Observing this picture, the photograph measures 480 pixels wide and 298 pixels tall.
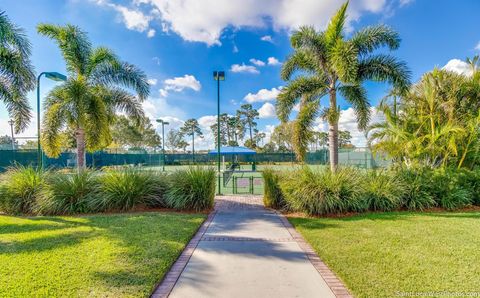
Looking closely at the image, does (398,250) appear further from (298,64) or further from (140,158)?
(140,158)

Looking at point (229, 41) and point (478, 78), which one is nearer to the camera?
point (478, 78)

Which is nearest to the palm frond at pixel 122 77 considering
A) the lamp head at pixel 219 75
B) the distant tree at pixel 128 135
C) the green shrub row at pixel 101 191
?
the lamp head at pixel 219 75

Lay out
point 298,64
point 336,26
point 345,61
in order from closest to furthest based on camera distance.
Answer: point 345,61 < point 336,26 < point 298,64

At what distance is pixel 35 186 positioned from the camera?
751 cm

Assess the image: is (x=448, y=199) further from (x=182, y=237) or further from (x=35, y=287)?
(x=35, y=287)

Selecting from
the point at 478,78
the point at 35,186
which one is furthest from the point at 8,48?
the point at 478,78

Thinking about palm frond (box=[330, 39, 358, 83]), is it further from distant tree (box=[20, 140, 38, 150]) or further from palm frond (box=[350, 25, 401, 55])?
distant tree (box=[20, 140, 38, 150])

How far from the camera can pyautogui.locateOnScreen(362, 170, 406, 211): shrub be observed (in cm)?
708

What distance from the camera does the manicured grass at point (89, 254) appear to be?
3025 millimetres

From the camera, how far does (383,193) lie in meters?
7.07

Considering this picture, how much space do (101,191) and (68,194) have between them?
0.92m

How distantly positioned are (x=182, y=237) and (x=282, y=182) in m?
3.70

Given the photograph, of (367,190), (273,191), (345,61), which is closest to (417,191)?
(367,190)

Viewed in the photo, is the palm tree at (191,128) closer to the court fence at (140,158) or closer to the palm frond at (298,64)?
the court fence at (140,158)
